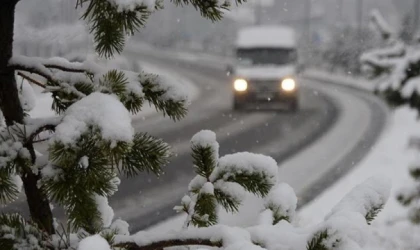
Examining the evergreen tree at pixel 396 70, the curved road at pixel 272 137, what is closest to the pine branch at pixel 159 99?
the curved road at pixel 272 137

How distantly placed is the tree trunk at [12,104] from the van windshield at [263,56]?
1486 centimetres

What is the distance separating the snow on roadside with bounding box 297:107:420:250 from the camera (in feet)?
19.9

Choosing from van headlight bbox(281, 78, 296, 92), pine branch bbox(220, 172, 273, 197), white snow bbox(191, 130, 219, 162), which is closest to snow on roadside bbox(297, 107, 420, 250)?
pine branch bbox(220, 172, 273, 197)

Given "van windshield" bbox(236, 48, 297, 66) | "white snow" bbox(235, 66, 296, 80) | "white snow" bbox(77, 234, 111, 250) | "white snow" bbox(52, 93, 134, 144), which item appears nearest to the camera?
"white snow" bbox(77, 234, 111, 250)

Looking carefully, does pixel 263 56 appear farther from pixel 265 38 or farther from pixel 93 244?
pixel 93 244

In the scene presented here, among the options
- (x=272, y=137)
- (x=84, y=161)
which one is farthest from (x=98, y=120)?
(x=272, y=137)

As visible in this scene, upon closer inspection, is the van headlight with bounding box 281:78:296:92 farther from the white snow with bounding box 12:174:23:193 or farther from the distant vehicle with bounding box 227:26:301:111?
the white snow with bounding box 12:174:23:193

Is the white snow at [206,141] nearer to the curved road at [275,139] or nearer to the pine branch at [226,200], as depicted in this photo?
the pine branch at [226,200]

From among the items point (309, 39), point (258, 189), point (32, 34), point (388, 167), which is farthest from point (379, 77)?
point (309, 39)

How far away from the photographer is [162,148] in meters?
1.23

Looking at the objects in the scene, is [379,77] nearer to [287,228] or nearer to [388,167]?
[388,167]

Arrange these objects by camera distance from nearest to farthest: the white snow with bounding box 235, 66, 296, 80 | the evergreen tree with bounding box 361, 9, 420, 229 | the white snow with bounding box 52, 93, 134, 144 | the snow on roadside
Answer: the white snow with bounding box 52, 93, 134, 144
the snow on roadside
the evergreen tree with bounding box 361, 9, 420, 229
the white snow with bounding box 235, 66, 296, 80

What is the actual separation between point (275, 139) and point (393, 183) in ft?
14.2

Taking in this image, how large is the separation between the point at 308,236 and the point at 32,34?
12985 millimetres
